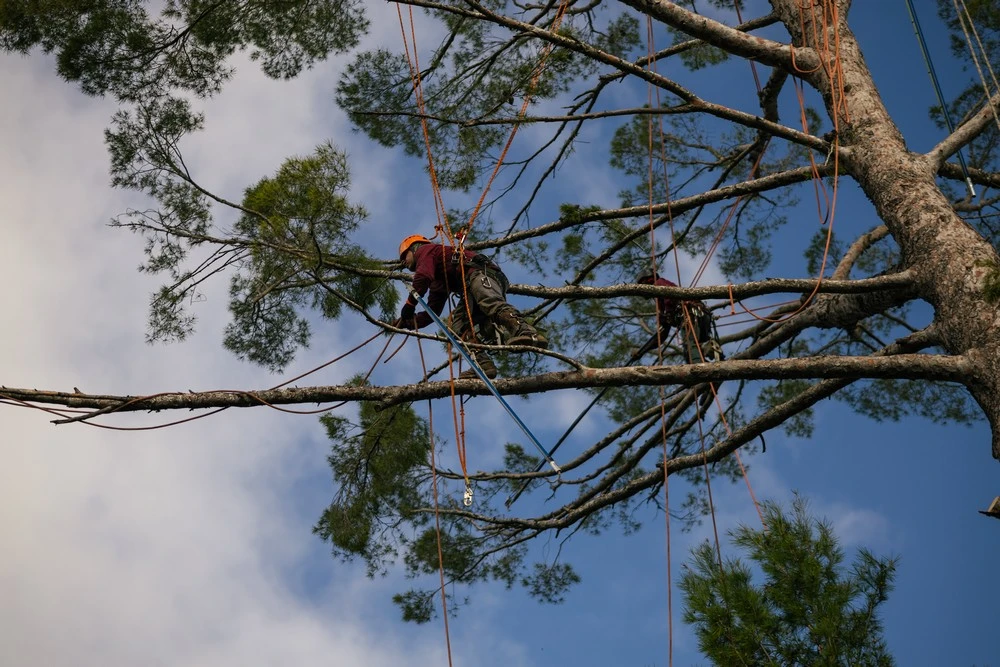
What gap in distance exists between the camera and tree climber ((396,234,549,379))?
186 inches

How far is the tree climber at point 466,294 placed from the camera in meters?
4.72

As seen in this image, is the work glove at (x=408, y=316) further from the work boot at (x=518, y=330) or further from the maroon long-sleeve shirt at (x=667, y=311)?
the maroon long-sleeve shirt at (x=667, y=311)

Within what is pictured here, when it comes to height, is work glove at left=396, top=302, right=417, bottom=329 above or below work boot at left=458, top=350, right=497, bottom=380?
above

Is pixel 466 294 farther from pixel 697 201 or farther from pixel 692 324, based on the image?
pixel 692 324

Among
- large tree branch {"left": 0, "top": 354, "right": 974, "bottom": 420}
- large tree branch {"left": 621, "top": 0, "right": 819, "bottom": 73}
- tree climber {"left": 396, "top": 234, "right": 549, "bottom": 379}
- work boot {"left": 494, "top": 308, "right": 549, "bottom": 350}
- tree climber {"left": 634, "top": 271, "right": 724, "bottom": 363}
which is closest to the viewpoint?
large tree branch {"left": 0, "top": 354, "right": 974, "bottom": 420}

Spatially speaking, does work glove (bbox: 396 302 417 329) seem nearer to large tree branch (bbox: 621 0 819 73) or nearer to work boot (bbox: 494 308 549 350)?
work boot (bbox: 494 308 549 350)

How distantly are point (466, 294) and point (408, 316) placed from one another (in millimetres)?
300

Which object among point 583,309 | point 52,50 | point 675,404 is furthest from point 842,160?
point 52,50

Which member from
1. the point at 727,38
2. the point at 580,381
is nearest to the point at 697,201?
the point at 727,38

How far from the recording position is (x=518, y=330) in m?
4.59

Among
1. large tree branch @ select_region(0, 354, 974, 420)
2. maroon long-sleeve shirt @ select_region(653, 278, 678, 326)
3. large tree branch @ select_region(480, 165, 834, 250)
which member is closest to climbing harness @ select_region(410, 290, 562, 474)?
large tree branch @ select_region(0, 354, 974, 420)

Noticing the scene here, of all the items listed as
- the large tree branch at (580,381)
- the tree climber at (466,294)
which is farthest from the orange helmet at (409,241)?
the large tree branch at (580,381)

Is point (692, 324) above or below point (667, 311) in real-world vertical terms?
below

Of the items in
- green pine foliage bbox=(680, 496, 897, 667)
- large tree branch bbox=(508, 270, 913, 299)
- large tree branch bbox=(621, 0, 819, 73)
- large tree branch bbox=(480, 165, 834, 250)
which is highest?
large tree branch bbox=(621, 0, 819, 73)
